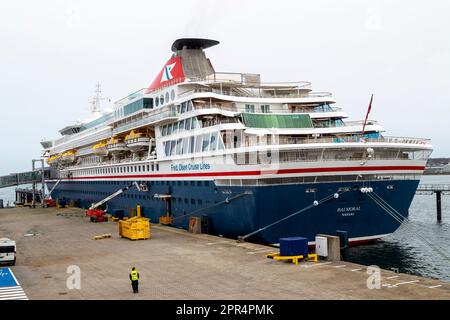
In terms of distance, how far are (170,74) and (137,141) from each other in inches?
247

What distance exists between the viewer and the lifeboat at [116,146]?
43719 mm

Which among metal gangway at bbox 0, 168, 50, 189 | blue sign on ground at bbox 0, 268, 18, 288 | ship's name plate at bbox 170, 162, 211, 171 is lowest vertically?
blue sign on ground at bbox 0, 268, 18, 288

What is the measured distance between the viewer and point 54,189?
8019 cm

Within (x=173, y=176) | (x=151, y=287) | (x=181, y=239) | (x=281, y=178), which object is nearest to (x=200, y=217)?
(x=181, y=239)

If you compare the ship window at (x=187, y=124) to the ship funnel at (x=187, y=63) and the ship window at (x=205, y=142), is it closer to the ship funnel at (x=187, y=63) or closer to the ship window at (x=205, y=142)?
the ship window at (x=205, y=142)

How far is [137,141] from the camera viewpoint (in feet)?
130

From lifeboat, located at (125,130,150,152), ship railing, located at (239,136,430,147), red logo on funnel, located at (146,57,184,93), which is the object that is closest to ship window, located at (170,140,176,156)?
lifeboat, located at (125,130,150,152)

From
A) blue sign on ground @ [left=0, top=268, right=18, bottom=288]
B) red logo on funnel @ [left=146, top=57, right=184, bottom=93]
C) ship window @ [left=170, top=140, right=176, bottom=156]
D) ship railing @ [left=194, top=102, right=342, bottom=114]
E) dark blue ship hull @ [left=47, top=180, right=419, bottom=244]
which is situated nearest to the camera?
blue sign on ground @ [left=0, top=268, right=18, bottom=288]

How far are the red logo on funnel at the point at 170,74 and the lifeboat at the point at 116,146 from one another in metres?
6.38

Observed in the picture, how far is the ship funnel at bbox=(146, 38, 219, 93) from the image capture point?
3816cm

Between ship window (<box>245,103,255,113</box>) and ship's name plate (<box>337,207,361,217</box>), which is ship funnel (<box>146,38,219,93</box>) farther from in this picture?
ship's name plate (<box>337,207,361,217</box>)

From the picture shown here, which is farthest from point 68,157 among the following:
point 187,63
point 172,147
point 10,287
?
point 10,287

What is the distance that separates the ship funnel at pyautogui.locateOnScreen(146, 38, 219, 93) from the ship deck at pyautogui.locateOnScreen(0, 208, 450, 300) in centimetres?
1374

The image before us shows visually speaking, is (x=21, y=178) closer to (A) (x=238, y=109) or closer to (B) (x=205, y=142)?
(A) (x=238, y=109)
